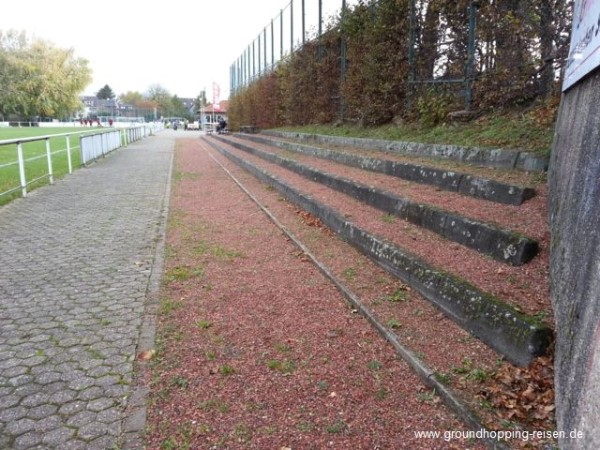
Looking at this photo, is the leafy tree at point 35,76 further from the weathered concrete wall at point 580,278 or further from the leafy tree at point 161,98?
the weathered concrete wall at point 580,278

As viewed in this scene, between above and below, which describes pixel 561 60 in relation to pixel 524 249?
above

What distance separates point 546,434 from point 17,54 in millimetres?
77193

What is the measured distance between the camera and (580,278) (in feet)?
7.23

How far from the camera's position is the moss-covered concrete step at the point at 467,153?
214 inches

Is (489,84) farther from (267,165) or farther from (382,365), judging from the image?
(382,365)

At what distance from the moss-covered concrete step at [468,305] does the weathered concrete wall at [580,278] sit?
0.18m

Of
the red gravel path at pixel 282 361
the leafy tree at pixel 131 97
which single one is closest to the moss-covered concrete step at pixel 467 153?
the red gravel path at pixel 282 361

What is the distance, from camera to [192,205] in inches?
342

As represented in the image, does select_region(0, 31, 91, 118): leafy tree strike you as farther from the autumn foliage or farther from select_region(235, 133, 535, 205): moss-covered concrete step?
select_region(235, 133, 535, 205): moss-covered concrete step

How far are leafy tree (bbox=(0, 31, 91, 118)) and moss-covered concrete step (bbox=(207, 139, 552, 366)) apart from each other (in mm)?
71706

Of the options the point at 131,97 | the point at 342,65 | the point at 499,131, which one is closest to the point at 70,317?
the point at 499,131

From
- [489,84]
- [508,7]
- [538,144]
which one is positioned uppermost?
[508,7]

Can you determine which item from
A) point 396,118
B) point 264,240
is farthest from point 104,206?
point 396,118

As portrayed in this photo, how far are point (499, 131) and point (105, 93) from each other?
527 feet
